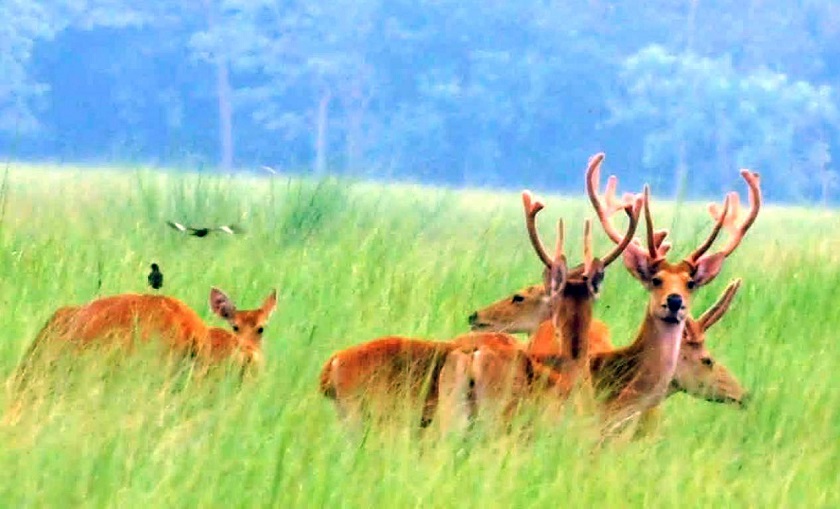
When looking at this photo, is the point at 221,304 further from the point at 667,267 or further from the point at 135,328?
the point at 667,267

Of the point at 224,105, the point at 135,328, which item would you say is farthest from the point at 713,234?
the point at 224,105

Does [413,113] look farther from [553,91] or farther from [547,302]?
[547,302]

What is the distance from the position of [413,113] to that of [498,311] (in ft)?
121

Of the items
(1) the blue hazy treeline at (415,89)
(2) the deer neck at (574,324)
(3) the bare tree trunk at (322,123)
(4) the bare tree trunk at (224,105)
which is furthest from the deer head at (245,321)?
(1) the blue hazy treeline at (415,89)

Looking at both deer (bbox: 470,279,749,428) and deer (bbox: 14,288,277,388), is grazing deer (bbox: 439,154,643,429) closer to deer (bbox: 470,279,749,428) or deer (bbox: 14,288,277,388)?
deer (bbox: 470,279,749,428)

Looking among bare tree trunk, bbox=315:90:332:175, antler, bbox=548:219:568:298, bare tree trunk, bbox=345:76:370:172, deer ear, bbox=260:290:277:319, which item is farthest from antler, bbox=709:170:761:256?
bare tree trunk, bbox=345:76:370:172

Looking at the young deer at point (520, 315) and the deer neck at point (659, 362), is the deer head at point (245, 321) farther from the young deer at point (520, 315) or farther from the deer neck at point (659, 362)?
the deer neck at point (659, 362)

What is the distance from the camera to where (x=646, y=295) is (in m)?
7.52

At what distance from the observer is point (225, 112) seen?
38281 mm

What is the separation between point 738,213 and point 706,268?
0.87m

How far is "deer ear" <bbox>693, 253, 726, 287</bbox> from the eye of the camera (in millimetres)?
5059

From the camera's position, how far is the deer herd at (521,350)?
15.0 feet

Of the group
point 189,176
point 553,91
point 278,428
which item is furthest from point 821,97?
point 278,428

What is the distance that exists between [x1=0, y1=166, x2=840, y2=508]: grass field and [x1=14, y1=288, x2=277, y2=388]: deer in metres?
0.10
